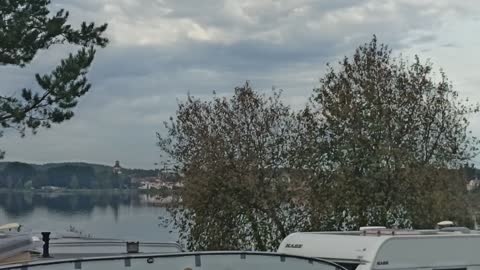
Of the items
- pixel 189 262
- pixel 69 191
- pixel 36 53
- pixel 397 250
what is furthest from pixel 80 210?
pixel 189 262

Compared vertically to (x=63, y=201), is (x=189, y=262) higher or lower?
higher

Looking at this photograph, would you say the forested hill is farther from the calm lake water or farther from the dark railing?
the dark railing

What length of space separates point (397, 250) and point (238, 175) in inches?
320

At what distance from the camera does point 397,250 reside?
34.1 ft

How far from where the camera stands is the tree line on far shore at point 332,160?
18250 mm

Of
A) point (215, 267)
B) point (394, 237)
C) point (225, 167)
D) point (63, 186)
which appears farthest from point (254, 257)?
point (63, 186)

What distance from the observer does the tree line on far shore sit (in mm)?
18250

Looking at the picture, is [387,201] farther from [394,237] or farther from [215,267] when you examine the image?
[215,267]

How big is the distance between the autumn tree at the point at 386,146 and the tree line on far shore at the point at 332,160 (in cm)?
2

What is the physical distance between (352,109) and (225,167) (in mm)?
3141

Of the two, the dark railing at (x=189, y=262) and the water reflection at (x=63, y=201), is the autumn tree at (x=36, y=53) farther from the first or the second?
the dark railing at (x=189, y=262)

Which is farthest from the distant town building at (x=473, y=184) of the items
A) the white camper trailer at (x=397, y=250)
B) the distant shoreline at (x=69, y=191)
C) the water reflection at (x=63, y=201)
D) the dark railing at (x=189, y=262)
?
the dark railing at (x=189, y=262)

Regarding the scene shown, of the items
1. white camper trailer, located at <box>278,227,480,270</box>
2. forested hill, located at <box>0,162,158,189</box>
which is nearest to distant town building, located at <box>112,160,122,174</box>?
forested hill, located at <box>0,162,158,189</box>

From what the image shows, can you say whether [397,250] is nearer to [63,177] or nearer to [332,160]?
[332,160]
